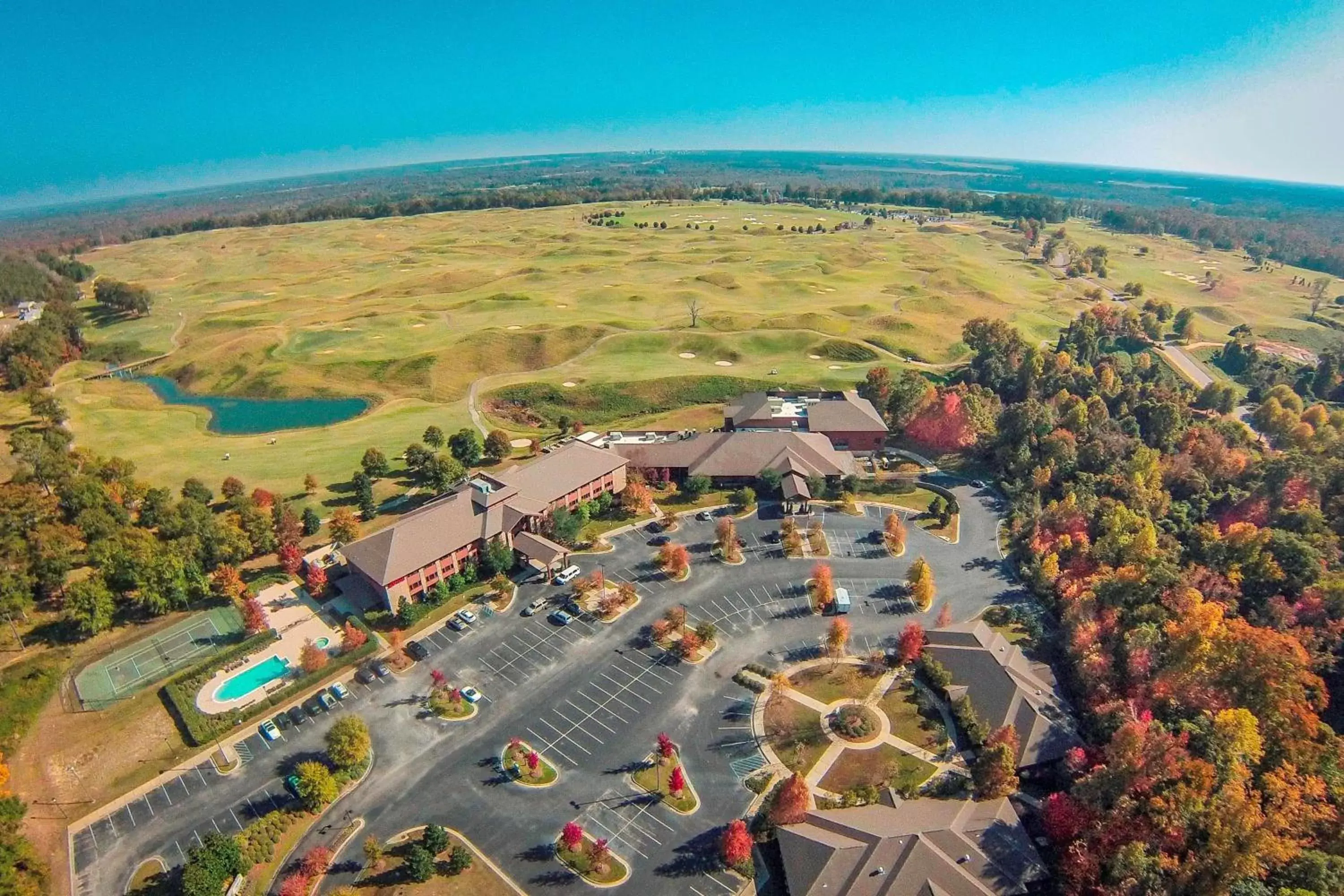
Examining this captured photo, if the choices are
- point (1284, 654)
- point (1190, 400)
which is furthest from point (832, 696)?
point (1190, 400)

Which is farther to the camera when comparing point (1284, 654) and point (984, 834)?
point (1284, 654)

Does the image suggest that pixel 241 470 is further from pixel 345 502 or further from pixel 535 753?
pixel 535 753

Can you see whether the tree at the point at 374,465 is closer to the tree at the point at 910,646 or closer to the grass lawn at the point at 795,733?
the grass lawn at the point at 795,733

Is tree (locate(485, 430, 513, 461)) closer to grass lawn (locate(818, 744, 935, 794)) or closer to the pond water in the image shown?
the pond water

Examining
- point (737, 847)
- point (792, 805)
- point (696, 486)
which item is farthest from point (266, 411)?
point (792, 805)

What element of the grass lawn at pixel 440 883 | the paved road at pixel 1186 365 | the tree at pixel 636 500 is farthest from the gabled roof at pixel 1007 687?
the paved road at pixel 1186 365

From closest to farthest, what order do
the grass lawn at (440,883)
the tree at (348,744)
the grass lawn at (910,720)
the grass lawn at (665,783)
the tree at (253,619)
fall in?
the grass lawn at (440,883), the grass lawn at (665,783), the tree at (348,744), the grass lawn at (910,720), the tree at (253,619)
